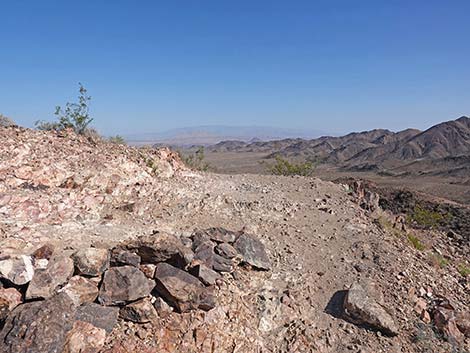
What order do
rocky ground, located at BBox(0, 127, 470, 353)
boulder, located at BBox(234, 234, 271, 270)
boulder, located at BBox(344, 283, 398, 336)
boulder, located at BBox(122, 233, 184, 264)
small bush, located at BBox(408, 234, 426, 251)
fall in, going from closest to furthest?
1. rocky ground, located at BBox(0, 127, 470, 353)
2. boulder, located at BBox(122, 233, 184, 264)
3. boulder, located at BBox(344, 283, 398, 336)
4. boulder, located at BBox(234, 234, 271, 270)
5. small bush, located at BBox(408, 234, 426, 251)

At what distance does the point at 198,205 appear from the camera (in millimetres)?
7574

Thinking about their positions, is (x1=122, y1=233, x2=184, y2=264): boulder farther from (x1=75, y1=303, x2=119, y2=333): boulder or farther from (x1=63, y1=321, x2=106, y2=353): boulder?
(x1=63, y1=321, x2=106, y2=353): boulder

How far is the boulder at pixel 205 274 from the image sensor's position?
4816mm

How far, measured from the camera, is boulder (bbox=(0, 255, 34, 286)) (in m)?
3.85

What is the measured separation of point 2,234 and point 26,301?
4.86ft

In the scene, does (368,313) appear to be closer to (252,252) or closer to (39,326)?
(252,252)

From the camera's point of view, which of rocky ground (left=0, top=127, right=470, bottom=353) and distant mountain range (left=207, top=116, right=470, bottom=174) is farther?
distant mountain range (left=207, top=116, right=470, bottom=174)

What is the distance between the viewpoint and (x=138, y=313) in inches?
162

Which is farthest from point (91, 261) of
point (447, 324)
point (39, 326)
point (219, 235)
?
point (447, 324)

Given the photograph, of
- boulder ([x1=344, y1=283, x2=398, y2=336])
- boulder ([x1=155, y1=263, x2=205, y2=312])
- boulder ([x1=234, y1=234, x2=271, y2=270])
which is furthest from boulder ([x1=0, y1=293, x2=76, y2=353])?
boulder ([x1=344, y1=283, x2=398, y2=336])

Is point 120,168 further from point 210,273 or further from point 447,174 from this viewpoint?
point 447,174

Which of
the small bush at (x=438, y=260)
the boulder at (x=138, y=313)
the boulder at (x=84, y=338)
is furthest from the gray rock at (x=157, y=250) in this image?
the small bush at (x=438, y=260)

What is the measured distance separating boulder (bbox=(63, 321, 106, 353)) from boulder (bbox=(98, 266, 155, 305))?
14.0 inches

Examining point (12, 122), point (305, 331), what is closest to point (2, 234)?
point (305, 331)
